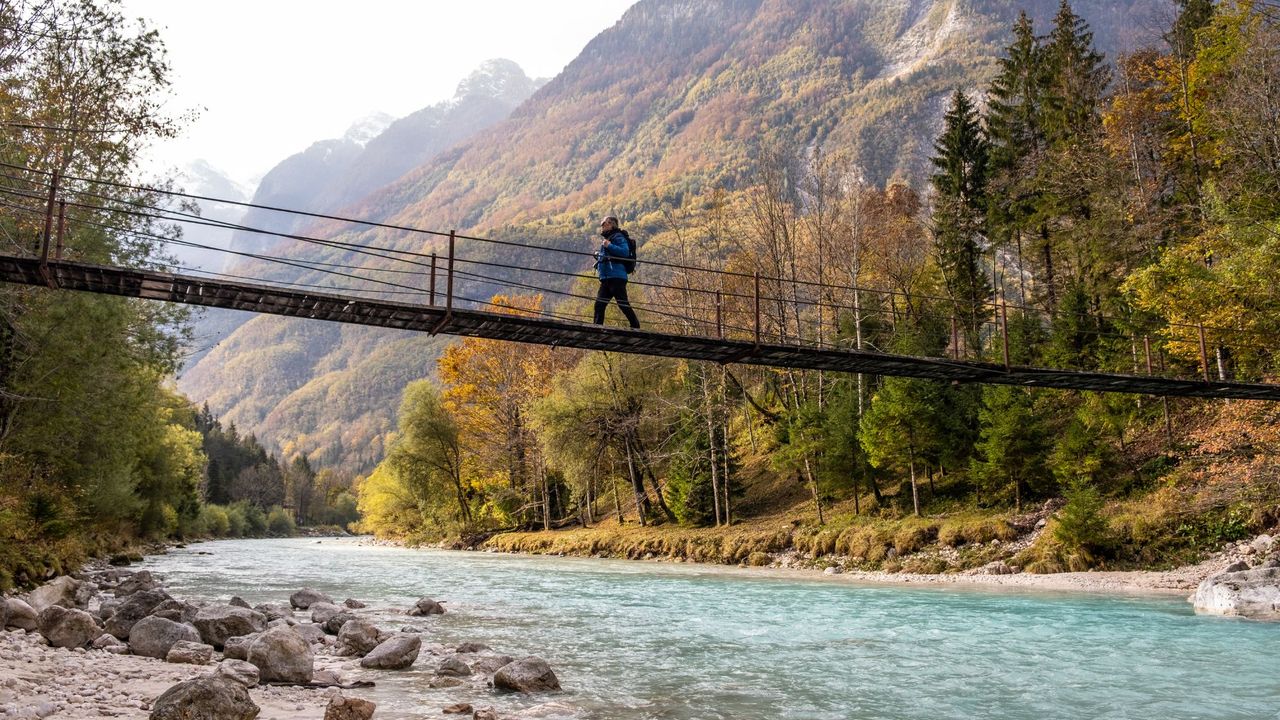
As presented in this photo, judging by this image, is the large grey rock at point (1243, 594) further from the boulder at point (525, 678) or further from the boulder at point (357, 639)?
the boulder at point (357, 639)

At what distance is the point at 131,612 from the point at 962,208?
1380 inches

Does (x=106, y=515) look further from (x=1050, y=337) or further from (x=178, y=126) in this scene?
(x=1050, y=337)

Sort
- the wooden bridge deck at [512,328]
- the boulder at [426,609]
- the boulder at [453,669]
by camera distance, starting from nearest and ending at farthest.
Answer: the boulder at [453,669] < the wooden bridge deck at [512,328] < the boulder at [426,609]

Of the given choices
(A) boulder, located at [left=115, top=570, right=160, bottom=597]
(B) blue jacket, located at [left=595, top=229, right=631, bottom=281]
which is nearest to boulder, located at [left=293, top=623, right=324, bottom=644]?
(A) boulder, located at [left=115, top=570, right=160, bottom=597]

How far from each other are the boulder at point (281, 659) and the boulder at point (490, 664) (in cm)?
181

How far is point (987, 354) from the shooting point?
32500 mm

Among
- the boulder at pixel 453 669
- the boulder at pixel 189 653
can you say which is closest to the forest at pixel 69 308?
the boulder at pixel 189 653

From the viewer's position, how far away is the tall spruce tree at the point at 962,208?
119 ft

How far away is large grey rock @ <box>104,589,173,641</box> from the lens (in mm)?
11070

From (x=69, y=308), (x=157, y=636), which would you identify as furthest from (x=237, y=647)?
(x=69, y=308)

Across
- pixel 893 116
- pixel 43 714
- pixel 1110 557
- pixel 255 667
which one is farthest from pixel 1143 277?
pixel 893 116

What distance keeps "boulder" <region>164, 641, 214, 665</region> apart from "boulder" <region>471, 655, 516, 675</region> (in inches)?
123

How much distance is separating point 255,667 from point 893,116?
5583 inches

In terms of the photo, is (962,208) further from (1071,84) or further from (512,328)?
(512,328)
